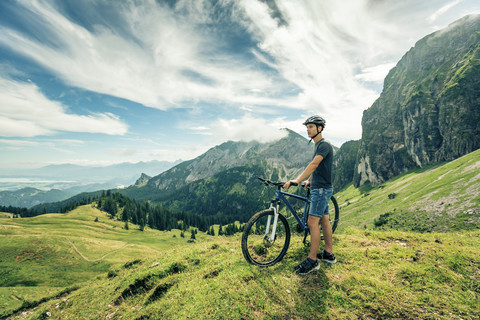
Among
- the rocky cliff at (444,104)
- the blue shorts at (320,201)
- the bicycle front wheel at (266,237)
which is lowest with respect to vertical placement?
the bicycle front wheel at (266,237)

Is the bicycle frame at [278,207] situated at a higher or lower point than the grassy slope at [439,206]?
higher

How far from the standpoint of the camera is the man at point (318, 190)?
24.2 feet

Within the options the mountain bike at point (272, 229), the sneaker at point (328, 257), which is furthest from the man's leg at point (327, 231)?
the mountain bike at point (272, 229)

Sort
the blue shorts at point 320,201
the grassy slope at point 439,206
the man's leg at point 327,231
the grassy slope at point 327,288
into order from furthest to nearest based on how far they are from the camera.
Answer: the grassy slope at point 439,206 → the man's leg at point 327,231 → the blue shorts at point 320,201 → the grassy slope at point 327,288

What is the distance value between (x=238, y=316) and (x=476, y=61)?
814 feet

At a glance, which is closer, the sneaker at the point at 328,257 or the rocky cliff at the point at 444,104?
the sneaker at the point at 328,257

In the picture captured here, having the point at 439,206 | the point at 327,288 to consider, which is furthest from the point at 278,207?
the point at 439,206

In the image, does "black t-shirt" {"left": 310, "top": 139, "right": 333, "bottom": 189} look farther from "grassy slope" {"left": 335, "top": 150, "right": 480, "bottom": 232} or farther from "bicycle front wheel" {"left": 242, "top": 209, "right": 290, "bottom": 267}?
"grassy slope" {"left": 335, "top": 150, "right": 480, "bottom": 232}

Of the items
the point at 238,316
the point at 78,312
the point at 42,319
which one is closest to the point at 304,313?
the point at 238,316

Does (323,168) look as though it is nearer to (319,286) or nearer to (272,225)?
(272,225)

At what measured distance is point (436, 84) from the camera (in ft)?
567

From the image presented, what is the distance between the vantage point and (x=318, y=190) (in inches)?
301

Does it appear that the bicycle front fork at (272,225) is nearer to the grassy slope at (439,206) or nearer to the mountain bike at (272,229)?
the mountain bike at (272,229)

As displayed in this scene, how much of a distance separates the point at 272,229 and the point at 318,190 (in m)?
2.74
